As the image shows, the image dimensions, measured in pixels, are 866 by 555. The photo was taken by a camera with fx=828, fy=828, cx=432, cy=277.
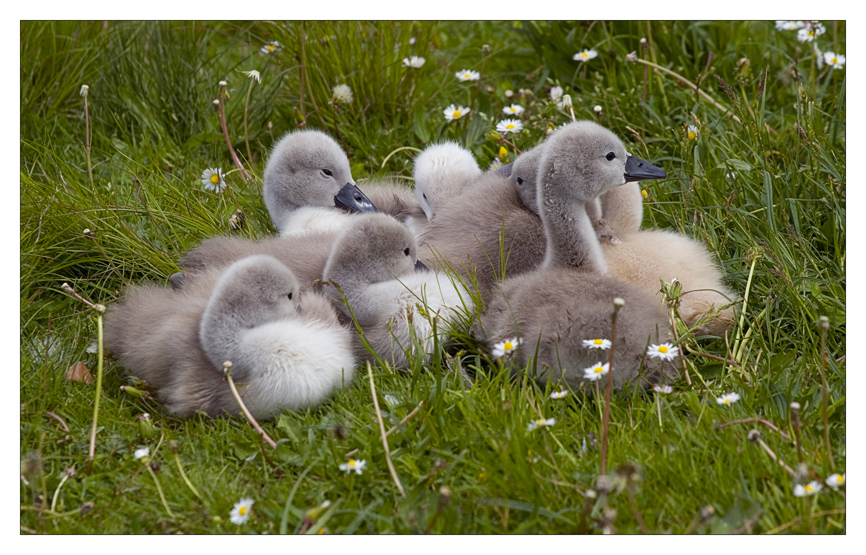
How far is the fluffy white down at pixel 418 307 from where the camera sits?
3354 millimetres

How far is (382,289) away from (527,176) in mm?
930

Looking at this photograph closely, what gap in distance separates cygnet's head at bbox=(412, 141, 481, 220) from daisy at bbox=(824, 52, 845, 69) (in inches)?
89.8

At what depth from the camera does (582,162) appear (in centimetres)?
355

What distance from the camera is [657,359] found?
310 cm

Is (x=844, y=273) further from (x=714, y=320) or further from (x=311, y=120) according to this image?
(x=311, y=120)

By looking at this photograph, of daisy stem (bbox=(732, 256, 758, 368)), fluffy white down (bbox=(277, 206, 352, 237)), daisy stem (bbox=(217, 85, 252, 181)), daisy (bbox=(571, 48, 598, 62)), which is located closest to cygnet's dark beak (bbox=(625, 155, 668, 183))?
daisy stem (bbox=(732, 256, 758, 368))

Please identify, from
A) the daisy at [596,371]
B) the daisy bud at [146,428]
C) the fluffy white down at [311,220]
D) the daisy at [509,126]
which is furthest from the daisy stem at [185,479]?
the daisy at [509,126]

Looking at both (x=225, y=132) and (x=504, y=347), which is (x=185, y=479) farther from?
(x=225, y=132)

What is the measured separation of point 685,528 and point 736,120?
2860mm

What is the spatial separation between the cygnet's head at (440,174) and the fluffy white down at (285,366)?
1.22 m

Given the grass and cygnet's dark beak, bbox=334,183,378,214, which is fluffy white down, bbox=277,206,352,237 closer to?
cygnet's dark beak, bbox=334,183,378,214

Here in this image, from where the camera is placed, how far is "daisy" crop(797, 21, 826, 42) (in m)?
4.96

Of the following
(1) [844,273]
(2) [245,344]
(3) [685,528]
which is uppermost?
(2) [245,344]

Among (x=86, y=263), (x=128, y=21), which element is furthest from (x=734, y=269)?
(x=128, y=21)
